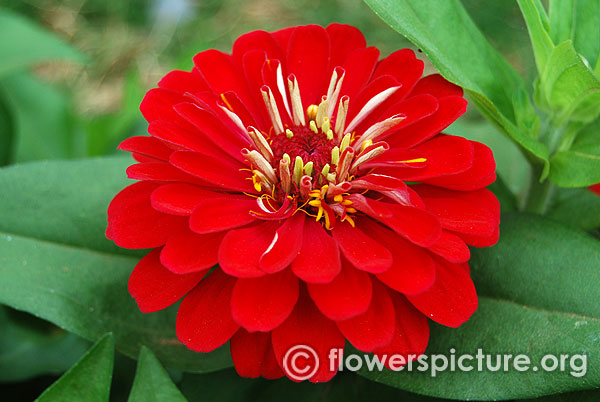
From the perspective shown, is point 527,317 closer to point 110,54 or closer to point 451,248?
point 451,248

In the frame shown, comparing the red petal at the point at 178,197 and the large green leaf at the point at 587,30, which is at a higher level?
the large green leaf at the point at 587,30

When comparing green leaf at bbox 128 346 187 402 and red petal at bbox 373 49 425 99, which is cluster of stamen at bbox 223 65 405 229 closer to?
red petal at bbox 373 49 425 99

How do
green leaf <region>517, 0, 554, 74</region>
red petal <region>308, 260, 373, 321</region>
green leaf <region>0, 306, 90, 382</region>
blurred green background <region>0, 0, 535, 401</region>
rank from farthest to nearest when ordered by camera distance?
blurred green background <region>0, 0, 535, 401</region> → green leaf <region>0, 306, 90, 382</region> → green leaf <region>517, 0, 554, 74</region> → red petal <region>308, 260, 373, 321</region>

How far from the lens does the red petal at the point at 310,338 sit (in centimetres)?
40

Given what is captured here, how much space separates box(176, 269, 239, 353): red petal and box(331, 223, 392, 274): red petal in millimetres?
82

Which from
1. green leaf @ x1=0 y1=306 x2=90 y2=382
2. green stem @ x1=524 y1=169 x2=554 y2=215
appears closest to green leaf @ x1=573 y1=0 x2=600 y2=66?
green stem @ x1=524 y1=169 x2=554 y2=215

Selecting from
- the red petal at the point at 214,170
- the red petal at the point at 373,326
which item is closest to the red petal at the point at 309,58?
the red petal at the point at 214,170

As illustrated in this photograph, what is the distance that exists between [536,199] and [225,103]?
0.31 m

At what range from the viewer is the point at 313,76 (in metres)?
0.53

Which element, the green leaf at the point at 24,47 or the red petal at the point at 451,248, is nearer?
the red petal at the point at 451,248

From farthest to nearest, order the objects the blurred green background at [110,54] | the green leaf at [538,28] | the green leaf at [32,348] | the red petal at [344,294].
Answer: the blurred green background at [110,54]
the green leaf at [32,348]
the green leaf at [538,28]
the red petal at [344,294]

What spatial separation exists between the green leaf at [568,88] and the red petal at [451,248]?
17 centimetres

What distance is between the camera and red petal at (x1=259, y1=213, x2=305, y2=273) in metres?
0.38

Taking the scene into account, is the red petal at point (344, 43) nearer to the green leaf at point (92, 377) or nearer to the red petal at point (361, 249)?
the red petal at point (361, 249)
